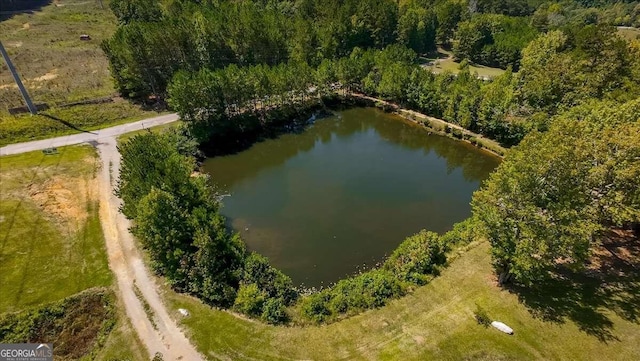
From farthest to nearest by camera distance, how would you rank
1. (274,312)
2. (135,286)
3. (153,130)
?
(153,130) → (135,286) → (274,312)

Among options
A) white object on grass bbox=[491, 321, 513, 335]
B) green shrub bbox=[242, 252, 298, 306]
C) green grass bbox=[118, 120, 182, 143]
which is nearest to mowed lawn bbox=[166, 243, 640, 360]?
white object on grass bbox=[491, 321, 513, 335]

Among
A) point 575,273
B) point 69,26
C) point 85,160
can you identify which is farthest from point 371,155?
point 69,26

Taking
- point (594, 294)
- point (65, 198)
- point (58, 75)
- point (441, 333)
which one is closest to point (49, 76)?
point (58, 75)

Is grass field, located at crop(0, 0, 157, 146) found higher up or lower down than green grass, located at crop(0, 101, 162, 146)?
higher up

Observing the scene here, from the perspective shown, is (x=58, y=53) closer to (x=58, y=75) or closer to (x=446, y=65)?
(x=58, y=75)

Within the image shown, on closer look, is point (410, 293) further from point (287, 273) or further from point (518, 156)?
point (518, 156)

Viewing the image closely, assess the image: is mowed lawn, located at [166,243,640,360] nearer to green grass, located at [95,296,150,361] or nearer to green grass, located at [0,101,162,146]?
green grass, located at [95,296,150,361]

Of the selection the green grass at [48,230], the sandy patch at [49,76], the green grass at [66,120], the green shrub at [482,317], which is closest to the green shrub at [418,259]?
the green shrub at [482,317]
